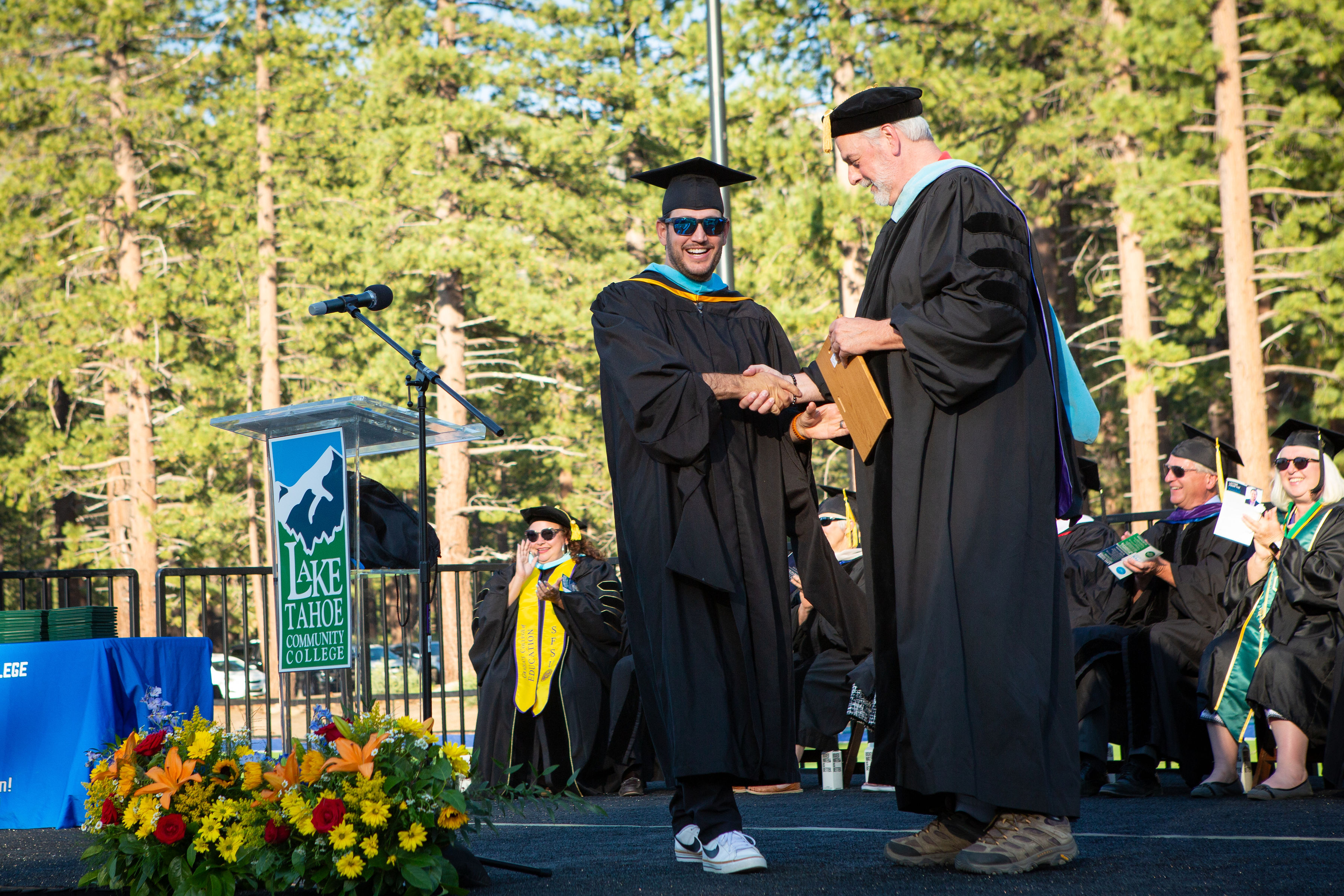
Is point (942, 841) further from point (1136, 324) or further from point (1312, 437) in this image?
point (1136, 324)

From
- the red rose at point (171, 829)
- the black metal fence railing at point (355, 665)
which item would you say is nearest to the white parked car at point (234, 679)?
the black metal fence railing at point (355, 665)

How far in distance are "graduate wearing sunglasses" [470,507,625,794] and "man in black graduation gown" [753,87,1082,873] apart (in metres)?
4.03

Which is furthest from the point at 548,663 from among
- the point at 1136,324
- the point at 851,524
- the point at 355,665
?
the point at 1136,324

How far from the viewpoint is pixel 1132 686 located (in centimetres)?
630

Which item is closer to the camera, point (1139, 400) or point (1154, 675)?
point (1154, 675)

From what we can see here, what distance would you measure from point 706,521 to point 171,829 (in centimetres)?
159

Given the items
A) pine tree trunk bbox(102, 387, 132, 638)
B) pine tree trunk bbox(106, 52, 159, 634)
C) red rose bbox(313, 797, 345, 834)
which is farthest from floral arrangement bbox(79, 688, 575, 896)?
pine tree trunk bbox(106, 52, 159, 634)

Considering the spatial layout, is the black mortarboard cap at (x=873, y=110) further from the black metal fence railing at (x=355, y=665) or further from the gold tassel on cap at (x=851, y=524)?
the gold tassel on cap at (x=851, y=524)

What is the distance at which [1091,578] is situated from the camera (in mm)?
6988

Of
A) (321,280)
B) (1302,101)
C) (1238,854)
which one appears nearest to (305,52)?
(321,280)

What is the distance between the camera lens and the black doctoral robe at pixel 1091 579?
6.67m

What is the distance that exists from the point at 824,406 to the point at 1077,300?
73.0 ft

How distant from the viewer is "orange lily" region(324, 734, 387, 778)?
10.5 feet

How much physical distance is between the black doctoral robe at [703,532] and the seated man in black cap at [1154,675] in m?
2.61
